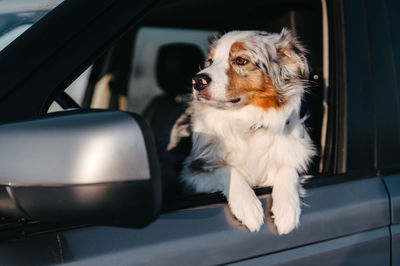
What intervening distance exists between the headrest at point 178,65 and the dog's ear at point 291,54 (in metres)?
1.31

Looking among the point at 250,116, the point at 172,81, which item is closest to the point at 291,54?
the point at 250,116

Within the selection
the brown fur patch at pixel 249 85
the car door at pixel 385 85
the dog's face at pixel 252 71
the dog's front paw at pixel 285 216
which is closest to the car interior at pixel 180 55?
the dog's face at pixel 252 71

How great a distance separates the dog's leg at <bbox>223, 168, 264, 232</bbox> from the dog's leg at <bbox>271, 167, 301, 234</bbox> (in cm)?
6

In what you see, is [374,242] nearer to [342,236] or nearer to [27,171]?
[342,236]

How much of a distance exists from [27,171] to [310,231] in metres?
0.95

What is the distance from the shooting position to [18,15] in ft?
4.13

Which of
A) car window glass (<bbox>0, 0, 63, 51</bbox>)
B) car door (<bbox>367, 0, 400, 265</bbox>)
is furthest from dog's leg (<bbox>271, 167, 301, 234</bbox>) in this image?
car window glass (<bbox>0, 0, 63, 51</bbox>)

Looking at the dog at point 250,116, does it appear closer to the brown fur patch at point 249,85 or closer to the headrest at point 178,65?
the brown fur patch at point 249,85

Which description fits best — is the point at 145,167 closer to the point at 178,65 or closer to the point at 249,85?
the point at 249,85

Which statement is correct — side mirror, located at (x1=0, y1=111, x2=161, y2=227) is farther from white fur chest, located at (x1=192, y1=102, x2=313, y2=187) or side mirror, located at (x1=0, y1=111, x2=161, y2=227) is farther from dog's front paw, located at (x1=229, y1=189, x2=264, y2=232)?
white fur chest, located at (x1=192, y1=102, x2=313, y2=187)

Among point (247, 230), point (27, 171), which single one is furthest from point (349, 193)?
point (27, 171)

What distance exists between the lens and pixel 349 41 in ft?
5.69

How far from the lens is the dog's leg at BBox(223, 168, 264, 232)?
1356mm

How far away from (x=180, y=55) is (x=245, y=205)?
8.66ft
